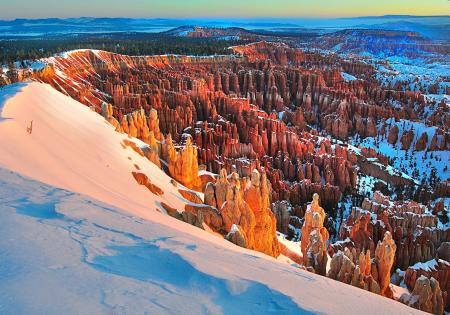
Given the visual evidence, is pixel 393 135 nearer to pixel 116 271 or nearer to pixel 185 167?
pixel 185 167

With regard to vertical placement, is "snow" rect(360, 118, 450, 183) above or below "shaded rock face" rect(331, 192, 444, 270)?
below

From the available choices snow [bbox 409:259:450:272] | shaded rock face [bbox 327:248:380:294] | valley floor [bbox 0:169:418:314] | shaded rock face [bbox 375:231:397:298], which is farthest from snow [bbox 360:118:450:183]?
valley floor [bbox 0:169:418:314]

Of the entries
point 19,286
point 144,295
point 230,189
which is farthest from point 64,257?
point 230,189

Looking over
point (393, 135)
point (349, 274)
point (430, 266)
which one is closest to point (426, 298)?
point (349, 274)

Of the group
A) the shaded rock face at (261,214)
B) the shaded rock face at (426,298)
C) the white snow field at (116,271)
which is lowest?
the shaded rock face at (426,298)

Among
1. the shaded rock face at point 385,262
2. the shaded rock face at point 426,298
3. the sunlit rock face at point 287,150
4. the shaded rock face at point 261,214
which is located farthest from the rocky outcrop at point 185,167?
the shaded rock face at point 426,298

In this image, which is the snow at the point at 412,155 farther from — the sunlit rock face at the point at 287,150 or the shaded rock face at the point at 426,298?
the shaded rock face at the point at 426,298

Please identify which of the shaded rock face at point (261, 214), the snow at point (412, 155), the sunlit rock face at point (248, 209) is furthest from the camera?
the snow at point (412, 155)

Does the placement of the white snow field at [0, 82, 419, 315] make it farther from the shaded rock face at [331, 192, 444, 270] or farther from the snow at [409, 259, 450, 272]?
the shaded rock face at [331, 192, 444, 270]
